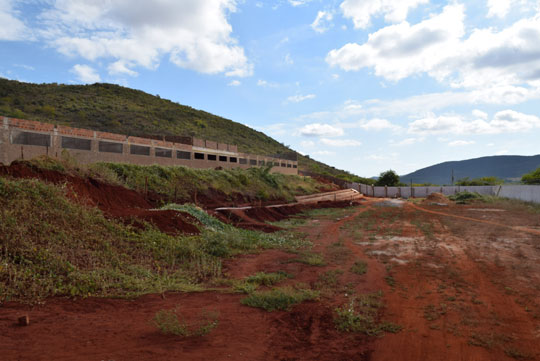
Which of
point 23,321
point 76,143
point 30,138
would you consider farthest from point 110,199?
point 23,321

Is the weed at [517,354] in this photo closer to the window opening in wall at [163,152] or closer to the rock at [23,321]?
the rock at [23,321]

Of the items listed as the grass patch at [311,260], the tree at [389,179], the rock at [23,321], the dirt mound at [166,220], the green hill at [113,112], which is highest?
the green hill at [113,112]

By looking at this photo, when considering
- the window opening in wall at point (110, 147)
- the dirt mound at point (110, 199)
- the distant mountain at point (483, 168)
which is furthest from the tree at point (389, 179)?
the distant mountain at point (483, 168)

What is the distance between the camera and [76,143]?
53.0 ft

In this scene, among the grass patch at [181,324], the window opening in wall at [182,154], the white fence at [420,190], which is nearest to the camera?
the grass patch at [181,324]

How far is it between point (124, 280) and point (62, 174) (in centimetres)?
736

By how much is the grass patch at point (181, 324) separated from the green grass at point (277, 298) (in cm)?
85

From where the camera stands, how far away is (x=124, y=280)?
19.1 feet

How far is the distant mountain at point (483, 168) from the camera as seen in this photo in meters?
153

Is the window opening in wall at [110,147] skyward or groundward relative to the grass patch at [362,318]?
skyward

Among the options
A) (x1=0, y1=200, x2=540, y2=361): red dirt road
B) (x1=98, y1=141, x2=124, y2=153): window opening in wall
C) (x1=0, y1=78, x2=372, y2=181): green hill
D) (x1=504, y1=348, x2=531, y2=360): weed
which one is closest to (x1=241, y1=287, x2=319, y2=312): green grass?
(x1=0, y1=200, x2=540, y2=361): red dirt road

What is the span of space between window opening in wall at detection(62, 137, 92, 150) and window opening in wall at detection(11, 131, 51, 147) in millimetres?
763

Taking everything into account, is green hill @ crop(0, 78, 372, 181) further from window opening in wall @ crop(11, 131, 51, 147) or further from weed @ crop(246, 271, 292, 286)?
weed @ crop(246, 271, 292, 286)

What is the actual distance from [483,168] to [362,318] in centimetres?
19911
